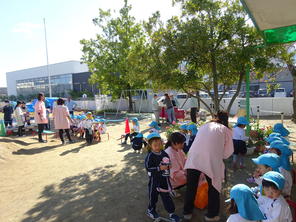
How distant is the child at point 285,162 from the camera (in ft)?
9.59

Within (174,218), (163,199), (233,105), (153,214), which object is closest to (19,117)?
(153,214)

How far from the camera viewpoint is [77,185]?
4.78 m

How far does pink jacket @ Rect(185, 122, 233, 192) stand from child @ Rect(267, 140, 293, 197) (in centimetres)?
69

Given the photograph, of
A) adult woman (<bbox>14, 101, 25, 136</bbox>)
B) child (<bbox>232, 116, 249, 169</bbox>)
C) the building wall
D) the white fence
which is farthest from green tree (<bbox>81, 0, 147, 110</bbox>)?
the building wall

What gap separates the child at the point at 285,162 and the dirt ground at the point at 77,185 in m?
0.95

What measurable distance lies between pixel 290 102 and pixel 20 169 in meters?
15.1

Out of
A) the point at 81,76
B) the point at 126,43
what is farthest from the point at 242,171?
the point at 81,76

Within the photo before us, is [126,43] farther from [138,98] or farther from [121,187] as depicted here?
[121,187]

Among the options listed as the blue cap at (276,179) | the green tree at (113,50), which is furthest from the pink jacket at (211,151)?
the green tree at (113,50)

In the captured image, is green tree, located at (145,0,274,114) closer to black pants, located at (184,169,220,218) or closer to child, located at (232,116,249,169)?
child, located at (232,116,249,169)

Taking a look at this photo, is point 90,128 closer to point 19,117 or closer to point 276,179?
point 19,117

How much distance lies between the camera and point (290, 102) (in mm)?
14164

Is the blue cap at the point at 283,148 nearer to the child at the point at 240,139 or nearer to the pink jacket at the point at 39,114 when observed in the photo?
the child at the point at 240,139

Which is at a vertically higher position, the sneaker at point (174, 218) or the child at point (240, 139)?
the child at point (240, 139)
